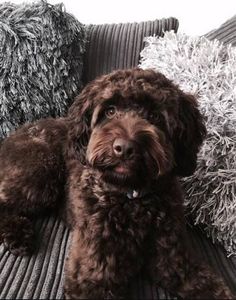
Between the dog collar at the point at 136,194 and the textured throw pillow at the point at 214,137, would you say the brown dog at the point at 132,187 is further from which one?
the textured throw pillow at the point at 214,137

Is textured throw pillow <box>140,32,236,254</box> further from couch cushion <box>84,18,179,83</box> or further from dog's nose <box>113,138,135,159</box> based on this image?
dog's nose <box>113,138,135,159</box>

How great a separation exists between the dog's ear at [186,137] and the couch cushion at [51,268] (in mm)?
382

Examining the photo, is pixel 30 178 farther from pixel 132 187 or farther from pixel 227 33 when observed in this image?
pixel 227 33

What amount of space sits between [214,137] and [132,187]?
0.53m

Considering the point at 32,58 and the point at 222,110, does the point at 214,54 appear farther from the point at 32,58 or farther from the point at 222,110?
the point at 32,58

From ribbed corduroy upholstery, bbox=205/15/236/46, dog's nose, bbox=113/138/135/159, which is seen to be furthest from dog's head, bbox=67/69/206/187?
ribbed corduroy upholstery, bbox=205/15/236/46

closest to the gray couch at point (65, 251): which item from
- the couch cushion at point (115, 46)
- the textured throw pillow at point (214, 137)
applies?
the couch cushion at point (115, 46)

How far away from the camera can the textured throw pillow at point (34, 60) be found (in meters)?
2.31

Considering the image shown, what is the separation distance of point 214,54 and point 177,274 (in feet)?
3.35

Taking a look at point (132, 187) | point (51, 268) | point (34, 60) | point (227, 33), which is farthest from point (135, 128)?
point (227, 33)

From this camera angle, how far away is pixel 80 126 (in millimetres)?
1662

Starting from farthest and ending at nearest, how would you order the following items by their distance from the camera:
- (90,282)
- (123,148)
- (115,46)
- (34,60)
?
1. (115,46)
2. (34,60)
3. (90,282)
4. (123,148)

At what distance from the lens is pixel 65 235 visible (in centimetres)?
194

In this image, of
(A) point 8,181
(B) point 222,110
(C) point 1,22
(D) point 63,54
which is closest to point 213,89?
(B) point 222,110
